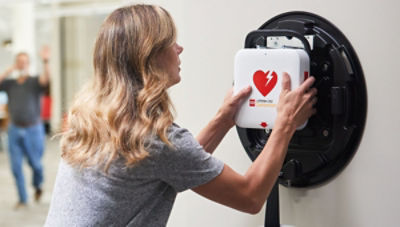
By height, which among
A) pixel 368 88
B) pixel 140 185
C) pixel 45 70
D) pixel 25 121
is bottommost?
pixel 25 121

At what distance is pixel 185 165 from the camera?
115 centimetres

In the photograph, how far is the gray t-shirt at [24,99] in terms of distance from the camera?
→ 5.03m

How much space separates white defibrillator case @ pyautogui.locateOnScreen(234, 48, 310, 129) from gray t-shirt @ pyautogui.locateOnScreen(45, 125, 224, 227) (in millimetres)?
196

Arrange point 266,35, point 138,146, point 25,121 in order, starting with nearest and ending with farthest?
point 138,146, point 266,35, point 25,121

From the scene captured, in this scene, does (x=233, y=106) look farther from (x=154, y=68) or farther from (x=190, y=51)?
(x=190, y=51)

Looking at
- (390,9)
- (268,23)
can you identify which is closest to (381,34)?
(390,9)

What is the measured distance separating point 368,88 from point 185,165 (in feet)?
1.67

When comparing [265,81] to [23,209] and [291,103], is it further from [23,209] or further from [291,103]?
[23,209]

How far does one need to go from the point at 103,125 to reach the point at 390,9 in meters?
0.72

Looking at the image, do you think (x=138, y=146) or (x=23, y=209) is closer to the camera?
(x=138, y=146)

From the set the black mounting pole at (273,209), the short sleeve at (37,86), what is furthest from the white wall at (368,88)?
the short sleeve at (37,86)

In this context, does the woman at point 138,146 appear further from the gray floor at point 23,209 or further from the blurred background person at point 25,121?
the blurred background person at point 25,121

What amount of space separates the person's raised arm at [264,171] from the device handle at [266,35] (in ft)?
0.32

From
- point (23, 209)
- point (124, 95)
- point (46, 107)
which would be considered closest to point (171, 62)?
point (124, 95)
